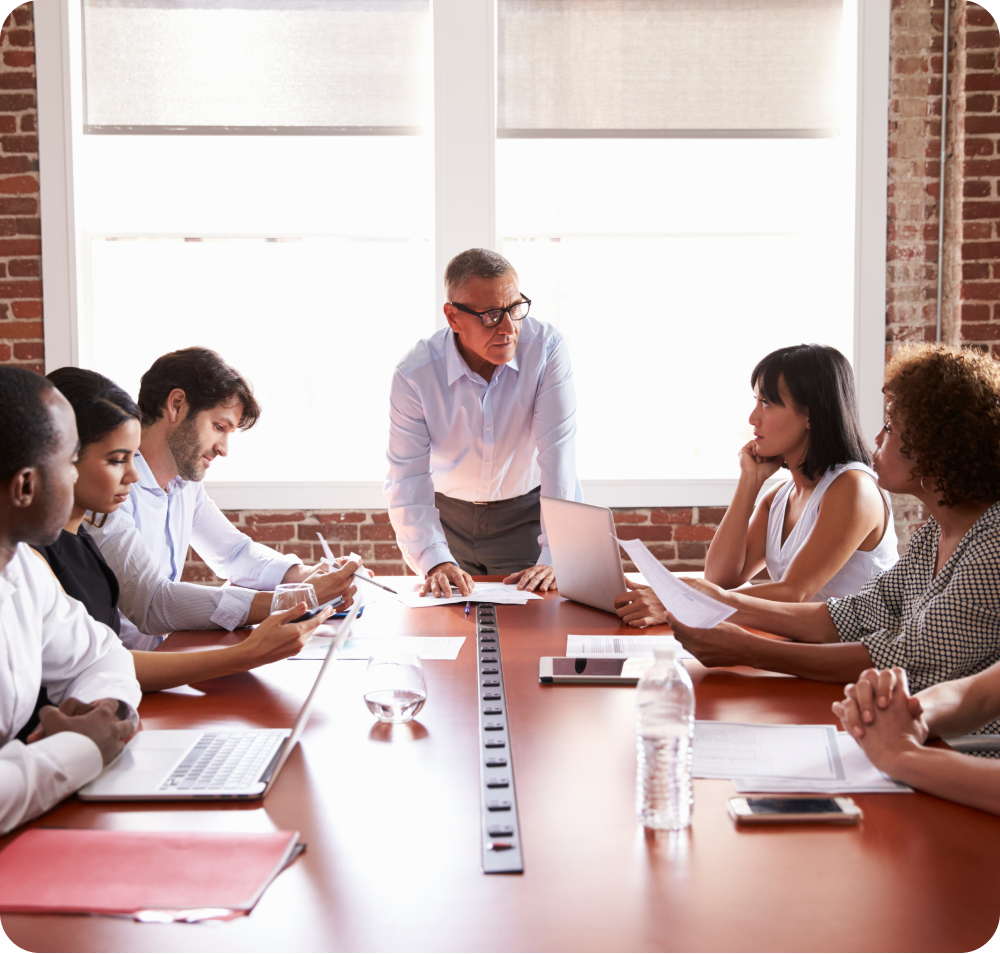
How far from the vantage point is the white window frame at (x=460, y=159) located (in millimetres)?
3670

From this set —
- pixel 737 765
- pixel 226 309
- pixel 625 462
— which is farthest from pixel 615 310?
pixel 737 765

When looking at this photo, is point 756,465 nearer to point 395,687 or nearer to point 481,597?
point 481,597

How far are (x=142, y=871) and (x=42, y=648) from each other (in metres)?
0.58

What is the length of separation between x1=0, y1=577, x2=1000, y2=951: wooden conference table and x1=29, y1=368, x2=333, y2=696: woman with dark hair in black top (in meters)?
0.16

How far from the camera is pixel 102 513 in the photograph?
197 centimetres

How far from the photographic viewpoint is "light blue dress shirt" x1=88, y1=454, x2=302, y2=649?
2.02 m

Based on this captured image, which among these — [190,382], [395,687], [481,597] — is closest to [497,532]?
[481,597]

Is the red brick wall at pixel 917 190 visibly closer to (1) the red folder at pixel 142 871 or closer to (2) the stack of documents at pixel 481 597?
(2) the stack of documents at pixel 481 597

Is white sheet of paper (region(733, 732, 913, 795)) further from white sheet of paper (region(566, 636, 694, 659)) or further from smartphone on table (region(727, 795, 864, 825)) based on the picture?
white sheet of paper (region(566, 636, 694, 659))

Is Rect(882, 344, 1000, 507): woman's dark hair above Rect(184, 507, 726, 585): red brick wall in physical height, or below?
above

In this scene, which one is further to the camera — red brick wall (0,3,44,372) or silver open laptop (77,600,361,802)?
red brick wall (0,3,44,372)

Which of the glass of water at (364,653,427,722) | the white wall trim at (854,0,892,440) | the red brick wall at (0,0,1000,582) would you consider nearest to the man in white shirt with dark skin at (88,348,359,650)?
the glass of water at (364,653,427,722)

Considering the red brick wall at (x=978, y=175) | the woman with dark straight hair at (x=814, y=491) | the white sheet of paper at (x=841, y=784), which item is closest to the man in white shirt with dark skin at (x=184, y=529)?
the woman with dark straight hair at (x=814, y=491)

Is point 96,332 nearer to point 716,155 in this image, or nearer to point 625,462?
point 625,462
